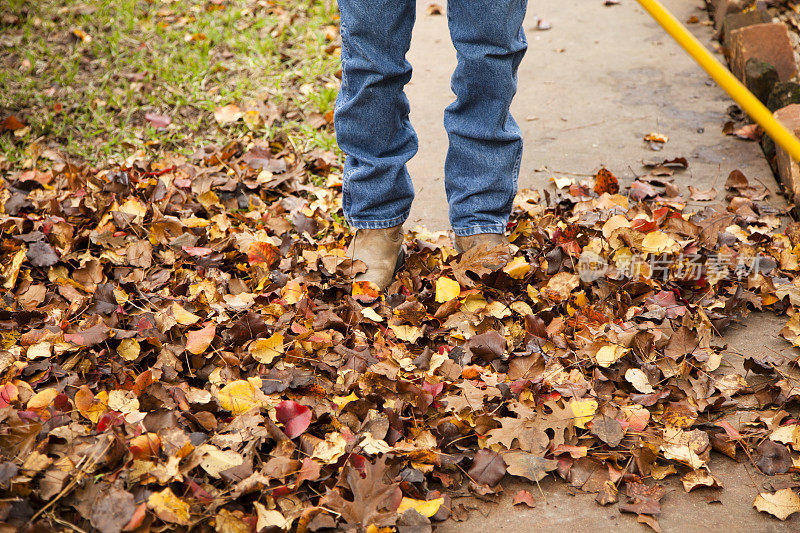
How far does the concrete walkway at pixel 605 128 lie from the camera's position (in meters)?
1.39

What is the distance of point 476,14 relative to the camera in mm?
1664

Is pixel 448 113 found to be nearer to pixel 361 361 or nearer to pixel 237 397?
pixel 361 361

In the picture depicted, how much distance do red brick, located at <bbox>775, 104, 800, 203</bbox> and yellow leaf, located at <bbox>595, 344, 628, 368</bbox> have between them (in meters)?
1.10

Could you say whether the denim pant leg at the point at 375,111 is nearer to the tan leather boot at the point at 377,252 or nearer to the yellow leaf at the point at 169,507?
the tan leather boot at the point at 377,252

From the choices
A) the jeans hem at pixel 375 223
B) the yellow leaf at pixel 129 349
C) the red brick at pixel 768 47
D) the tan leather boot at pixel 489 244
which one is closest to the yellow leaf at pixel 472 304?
the tan leather boot at pixel 489 244

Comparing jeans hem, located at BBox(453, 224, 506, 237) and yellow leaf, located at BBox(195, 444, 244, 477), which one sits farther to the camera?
jeans hem, located at BBox(453, 224, 506, 237)

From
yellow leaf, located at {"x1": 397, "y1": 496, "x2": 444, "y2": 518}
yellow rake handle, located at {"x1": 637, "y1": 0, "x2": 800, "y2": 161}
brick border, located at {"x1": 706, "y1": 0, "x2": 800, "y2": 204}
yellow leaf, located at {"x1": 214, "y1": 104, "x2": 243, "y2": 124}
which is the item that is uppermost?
yellow rake handle, located at {"x1": 637, "y1": 0, "x2": 800, "y2": 161}

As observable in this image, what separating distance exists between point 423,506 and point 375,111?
1.06 metres

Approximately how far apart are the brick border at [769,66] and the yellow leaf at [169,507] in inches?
87.5

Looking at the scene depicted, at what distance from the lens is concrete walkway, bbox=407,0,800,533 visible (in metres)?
1.39

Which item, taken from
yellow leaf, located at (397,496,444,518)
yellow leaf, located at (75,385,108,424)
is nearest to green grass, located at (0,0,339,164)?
yellow leaf, located at (75,385,108,424)

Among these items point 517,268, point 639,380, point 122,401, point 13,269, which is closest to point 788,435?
point 639,380

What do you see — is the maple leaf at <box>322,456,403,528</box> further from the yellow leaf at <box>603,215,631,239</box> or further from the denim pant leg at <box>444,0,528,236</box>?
the yellow leaf at <box>603,215,631,239</box>

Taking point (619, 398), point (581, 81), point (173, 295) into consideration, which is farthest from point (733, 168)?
point (173, 295)
